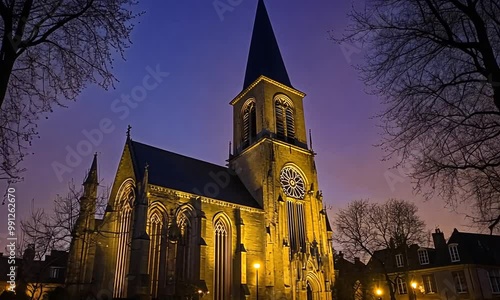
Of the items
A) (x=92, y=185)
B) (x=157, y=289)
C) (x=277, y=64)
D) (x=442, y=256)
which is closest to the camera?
(x=157, y=289)

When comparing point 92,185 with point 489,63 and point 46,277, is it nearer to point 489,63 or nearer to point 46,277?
point 46,277

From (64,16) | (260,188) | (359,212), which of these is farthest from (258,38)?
(64,16)

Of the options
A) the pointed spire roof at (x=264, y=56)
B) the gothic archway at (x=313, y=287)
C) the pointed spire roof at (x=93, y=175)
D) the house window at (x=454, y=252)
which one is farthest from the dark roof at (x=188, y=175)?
the house window at (x=454, y=252)

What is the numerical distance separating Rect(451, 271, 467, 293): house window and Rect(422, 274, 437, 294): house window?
2.24 metres

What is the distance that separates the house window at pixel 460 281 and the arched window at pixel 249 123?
23.1 meters

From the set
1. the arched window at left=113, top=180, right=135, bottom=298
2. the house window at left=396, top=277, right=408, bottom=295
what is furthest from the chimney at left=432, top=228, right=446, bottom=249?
the arched window at left=113, top=180, right=135, bottom=298

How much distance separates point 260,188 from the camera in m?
32.2

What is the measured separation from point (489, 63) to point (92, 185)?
26.7m

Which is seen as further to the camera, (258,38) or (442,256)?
(258,38)

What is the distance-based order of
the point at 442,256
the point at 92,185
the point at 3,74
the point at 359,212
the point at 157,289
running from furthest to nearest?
the point at 442,256, the point at 359,212, the point at 92,185, the point at 157,289, the point at 3,74

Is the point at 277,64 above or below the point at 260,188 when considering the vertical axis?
above

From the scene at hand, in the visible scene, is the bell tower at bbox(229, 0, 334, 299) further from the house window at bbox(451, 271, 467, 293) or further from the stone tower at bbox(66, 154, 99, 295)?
the house window at bbox(451, 271, 467, 293)

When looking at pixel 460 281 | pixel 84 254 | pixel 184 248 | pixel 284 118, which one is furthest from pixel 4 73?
pixel 460 281

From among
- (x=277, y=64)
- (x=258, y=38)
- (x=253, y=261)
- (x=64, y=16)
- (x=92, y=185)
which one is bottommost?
(x=253, y=261)
